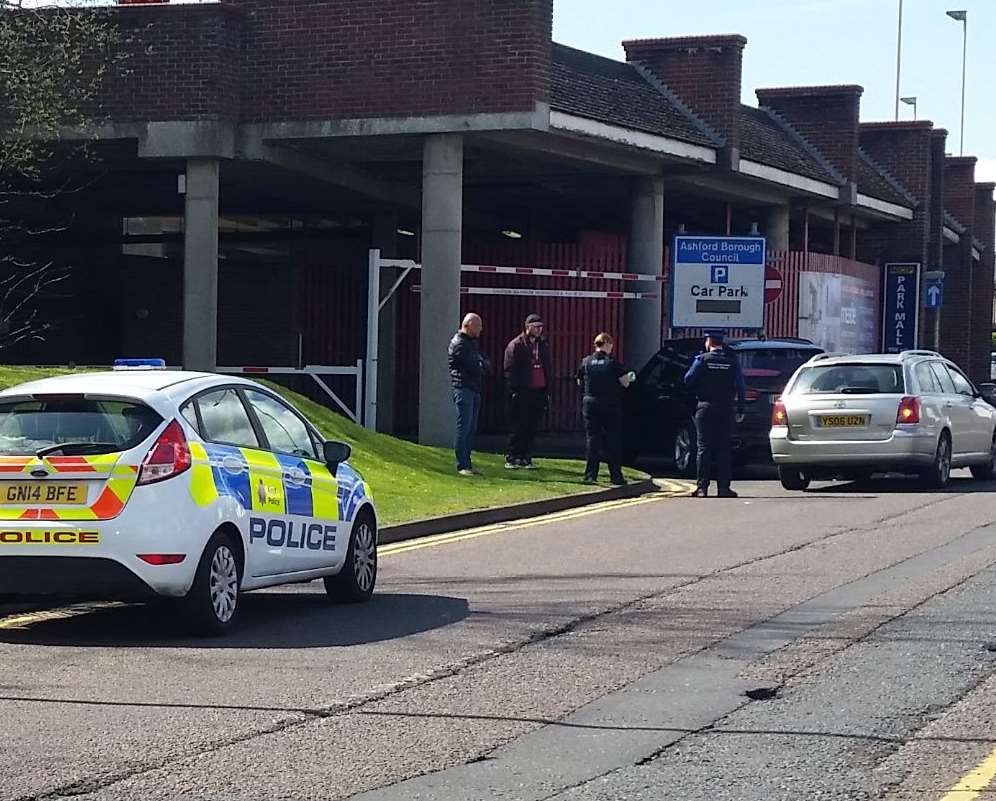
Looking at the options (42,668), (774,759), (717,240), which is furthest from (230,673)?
(717,240)

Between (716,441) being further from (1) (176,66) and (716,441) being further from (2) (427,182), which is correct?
(1) (176,66)

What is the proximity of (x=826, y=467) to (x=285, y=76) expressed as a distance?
30.3 feet

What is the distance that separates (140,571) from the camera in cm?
955

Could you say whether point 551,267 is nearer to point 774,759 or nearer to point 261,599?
point 261,599

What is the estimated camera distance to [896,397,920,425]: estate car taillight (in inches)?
783

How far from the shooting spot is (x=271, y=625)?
34.5 feet

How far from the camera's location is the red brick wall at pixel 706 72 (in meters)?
29.2

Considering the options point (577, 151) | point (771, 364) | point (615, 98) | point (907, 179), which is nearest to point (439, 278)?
point (577, 151)

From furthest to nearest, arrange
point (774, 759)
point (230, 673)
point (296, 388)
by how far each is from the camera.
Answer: point (296, 388)
point (230, 673)
point (774, 759)

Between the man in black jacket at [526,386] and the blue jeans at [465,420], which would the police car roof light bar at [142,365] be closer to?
the blue jeans at [465,420]

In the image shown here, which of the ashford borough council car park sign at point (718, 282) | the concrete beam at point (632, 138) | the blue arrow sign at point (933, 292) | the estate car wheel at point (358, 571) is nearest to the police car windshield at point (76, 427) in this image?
the estate car wheel at point (358, 571)

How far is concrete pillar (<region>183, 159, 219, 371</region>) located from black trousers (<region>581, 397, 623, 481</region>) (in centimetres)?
629

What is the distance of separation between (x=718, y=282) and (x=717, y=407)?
826 centimetres

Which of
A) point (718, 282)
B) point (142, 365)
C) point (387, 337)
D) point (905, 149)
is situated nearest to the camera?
point (142, 365)
